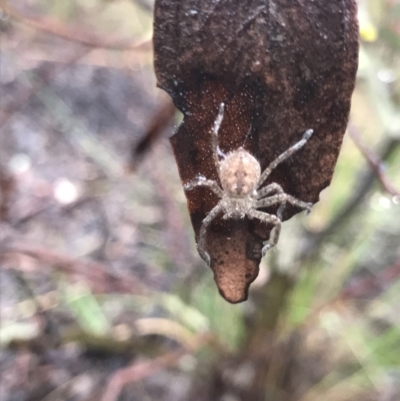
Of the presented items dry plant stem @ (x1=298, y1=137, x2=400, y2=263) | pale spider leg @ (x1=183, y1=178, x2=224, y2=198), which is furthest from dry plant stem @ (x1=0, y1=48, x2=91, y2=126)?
pale spider leg @ (x1=183, y1=178, x2=224, y2=198)

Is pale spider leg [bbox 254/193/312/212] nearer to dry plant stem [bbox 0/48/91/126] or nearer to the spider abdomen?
the spider abdomen

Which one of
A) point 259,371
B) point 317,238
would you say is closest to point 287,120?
point 317,238

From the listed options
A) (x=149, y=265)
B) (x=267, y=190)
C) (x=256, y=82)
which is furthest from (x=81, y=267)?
(x=256, y=82)

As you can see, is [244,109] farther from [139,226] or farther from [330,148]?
[139,226]

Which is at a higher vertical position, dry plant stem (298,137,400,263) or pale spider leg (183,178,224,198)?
pale spider leg (183,178,224,198)

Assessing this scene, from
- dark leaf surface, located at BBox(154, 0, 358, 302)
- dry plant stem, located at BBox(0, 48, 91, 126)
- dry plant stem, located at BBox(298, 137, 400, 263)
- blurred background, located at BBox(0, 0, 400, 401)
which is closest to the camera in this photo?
dark leaf surface, located at BBox(154, 0, 358, 302)

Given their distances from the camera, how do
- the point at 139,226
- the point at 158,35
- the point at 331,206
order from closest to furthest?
1. the point at 158,35
2. the point at 331,206
3. the point at 139,226
